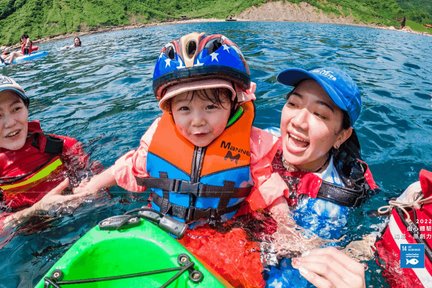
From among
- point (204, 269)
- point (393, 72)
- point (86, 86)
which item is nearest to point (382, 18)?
point (393, 72)

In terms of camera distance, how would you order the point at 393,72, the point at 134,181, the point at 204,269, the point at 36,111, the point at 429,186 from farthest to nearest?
the point at 393,72 → the point at 36,111 → the point at 134,181 → the point at 429,186 → the point at 204,269

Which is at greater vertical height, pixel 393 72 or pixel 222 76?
Answer: pixel 222 76

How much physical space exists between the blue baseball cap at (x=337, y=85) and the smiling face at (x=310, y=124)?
102 mm

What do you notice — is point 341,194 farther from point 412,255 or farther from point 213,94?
point 213,94

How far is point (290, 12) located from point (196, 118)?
94798mm

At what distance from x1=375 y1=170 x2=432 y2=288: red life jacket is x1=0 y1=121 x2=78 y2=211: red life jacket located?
394 cm

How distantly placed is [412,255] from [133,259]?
2046mm

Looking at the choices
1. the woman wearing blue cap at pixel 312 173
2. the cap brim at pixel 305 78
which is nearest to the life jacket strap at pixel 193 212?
the woman wearing blue cap at pixel 312 173

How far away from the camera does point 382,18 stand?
285ft

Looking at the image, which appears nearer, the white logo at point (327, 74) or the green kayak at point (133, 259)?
the green kayak at point (133, 259)

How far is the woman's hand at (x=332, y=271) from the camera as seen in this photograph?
1.78 m

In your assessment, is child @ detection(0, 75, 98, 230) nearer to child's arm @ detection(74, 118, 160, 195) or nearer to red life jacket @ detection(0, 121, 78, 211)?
red life jacket @ detection(0, 121, 78, 211)

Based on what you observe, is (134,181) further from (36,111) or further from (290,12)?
(290,12)

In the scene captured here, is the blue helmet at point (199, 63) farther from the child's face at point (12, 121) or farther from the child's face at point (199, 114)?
the child's face at point (12, 121)
